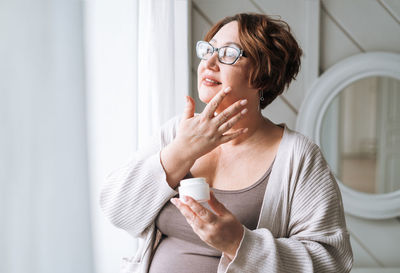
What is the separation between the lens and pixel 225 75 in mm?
924

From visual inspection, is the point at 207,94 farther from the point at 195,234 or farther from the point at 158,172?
the point at 195,234

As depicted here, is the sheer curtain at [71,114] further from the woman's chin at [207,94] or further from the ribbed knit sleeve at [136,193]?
the woman's chin at [207,94]

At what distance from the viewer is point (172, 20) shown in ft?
4.29

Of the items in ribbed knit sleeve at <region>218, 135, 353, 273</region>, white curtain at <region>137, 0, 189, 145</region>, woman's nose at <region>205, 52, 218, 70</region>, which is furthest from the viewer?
white curtain at <region>137, 0, 189, 145</region>

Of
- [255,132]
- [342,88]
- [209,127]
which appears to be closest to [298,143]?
[255,132]

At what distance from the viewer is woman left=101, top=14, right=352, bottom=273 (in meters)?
0.86

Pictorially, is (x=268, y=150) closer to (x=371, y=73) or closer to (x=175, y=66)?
(x=175, y=66)

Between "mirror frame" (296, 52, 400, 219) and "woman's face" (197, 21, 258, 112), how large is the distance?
88 centimetres

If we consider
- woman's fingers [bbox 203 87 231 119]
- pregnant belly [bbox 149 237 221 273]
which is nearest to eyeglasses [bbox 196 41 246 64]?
woman's fingers [bbox 203 87 231 119]

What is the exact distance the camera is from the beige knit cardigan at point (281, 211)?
812 mm

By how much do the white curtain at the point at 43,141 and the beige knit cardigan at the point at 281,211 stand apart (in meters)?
0.12

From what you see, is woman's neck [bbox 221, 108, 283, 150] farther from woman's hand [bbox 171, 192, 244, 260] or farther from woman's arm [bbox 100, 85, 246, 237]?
woman's hand [bbox 171, 192, 244, 260]

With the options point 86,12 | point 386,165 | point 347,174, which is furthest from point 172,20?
point 386,165

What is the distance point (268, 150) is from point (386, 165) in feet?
3.70
